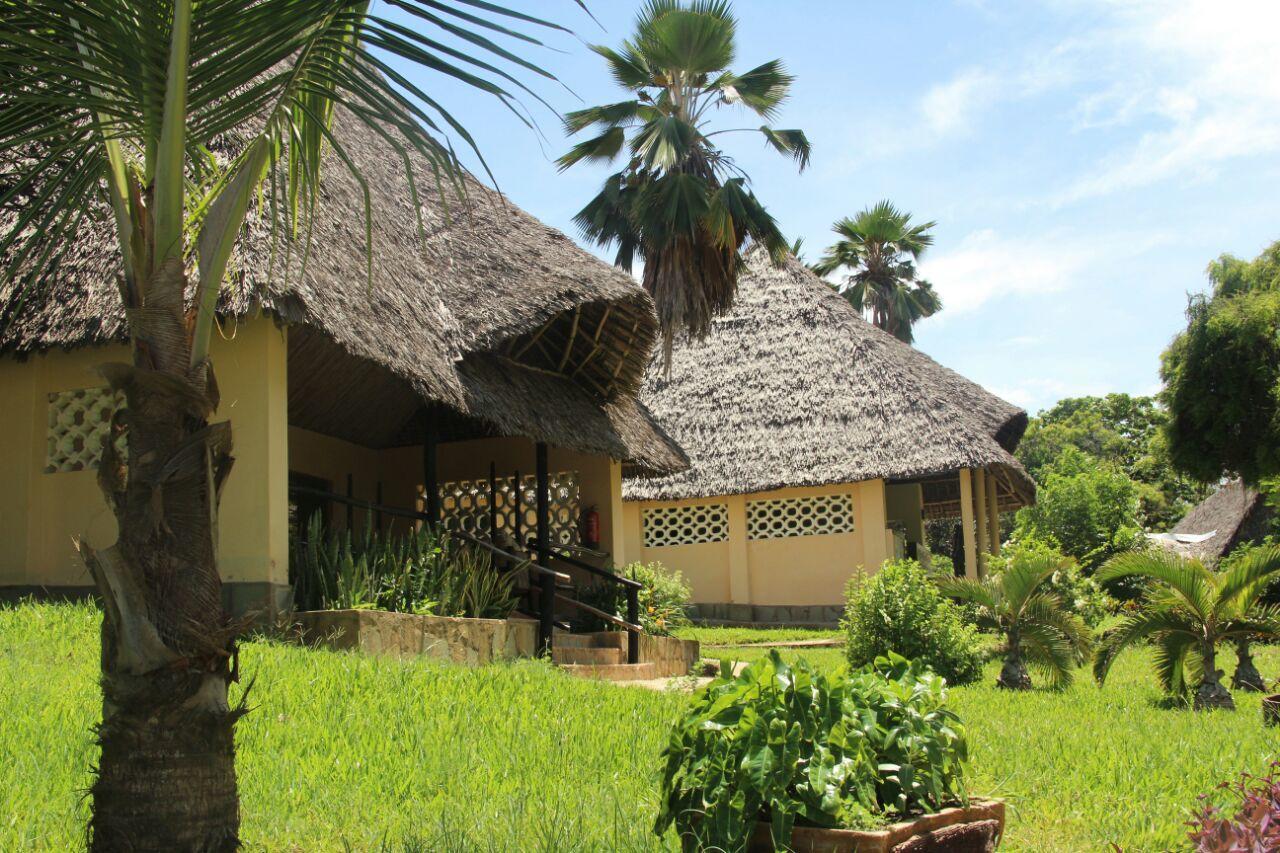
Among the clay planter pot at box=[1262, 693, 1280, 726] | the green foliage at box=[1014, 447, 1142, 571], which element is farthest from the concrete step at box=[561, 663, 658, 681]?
the green foliage at box=[1014, 447, 1142, 571]

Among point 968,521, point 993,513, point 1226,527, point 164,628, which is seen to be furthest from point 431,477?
point 1226,527

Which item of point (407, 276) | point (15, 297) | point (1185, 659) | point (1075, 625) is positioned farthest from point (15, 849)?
point (1075, 625)

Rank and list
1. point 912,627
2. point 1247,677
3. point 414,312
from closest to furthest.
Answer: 1. point 1247,677
2. point 414,312
3. point 912,627

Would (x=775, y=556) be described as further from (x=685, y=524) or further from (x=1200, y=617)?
(x=1200, y=617)

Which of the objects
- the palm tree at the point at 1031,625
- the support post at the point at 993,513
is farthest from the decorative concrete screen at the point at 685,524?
the palm tree at the point at 1031,625

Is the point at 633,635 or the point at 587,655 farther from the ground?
the point at 633,635

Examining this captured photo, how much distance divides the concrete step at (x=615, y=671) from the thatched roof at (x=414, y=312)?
7.14 ft

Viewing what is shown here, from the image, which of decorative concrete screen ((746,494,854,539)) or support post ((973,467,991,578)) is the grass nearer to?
decorative concrete screen ((746,494,854,539))

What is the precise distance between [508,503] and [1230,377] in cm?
1421

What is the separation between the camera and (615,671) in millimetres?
9914

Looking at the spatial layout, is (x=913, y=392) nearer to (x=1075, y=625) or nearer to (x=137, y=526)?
(x=1075, y=625)

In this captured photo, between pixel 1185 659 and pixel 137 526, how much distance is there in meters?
8.39

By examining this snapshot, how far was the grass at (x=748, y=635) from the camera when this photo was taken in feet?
52.9

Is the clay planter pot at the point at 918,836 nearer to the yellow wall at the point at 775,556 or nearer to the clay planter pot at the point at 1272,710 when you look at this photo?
the clay planter pot at the point at 1272,710
